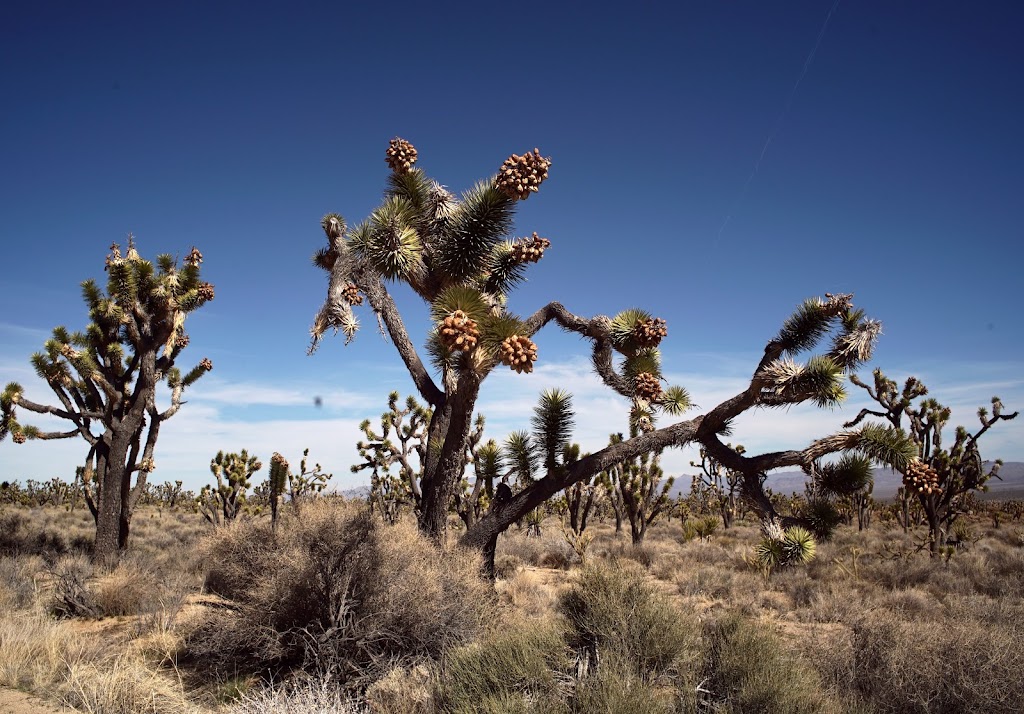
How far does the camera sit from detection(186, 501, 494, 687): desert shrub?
5645mm

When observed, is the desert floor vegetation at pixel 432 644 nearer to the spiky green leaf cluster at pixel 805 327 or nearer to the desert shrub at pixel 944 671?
the desert shrub at pixel 944 671

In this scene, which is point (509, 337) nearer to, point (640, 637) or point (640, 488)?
point (640, 637)

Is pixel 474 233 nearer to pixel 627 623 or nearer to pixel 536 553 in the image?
pixel 627 623

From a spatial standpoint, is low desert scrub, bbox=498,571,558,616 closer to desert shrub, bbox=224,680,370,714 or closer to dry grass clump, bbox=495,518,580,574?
dry grass clump, bbox=495,518,580,574

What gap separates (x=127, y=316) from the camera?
13.0 metres

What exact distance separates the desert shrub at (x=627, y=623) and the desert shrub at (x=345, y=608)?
123cm

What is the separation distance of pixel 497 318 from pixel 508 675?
122 inches

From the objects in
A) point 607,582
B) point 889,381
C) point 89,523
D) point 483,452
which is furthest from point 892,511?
point 89,523

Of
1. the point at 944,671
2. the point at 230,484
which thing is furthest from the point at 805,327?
the point at 230,484

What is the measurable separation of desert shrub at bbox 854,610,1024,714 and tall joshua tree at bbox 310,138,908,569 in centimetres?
167

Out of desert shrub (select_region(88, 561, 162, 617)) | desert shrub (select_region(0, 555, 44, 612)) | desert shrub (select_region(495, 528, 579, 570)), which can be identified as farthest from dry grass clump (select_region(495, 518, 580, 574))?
desert shrub (select_region(0, 555, 44, 612))

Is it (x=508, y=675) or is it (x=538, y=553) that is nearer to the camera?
(x=508, y=675)

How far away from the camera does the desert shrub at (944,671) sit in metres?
4.61

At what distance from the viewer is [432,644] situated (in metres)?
5.80
